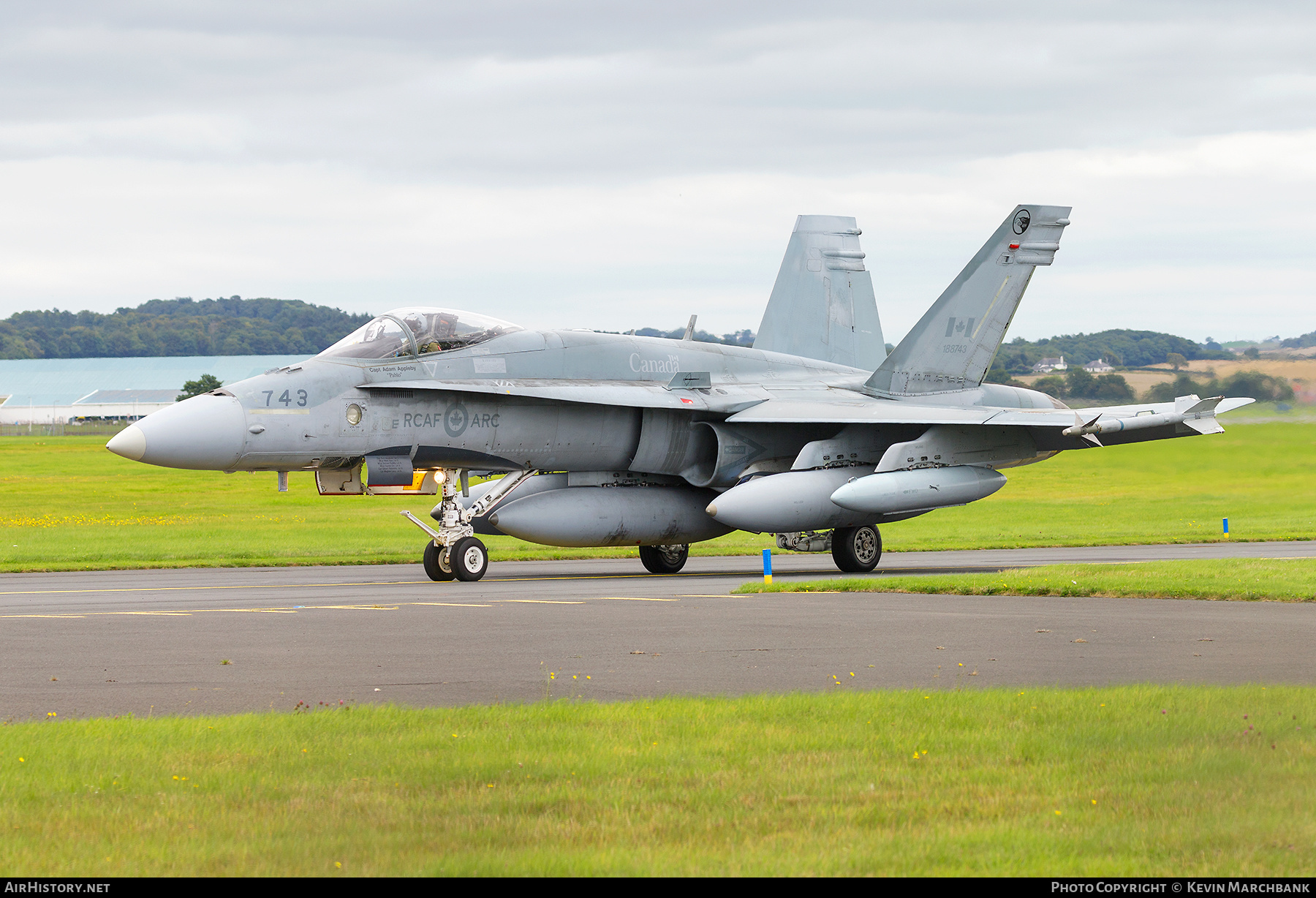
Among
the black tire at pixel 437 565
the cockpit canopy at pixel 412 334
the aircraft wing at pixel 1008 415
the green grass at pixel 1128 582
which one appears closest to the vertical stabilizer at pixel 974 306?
the aircraft wing at pixel 1008 415

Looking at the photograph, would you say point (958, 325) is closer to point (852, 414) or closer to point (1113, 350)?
point (852, 414)

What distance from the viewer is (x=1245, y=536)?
28.4 m

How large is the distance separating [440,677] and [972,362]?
50.6ft

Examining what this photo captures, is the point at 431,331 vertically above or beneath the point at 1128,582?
above

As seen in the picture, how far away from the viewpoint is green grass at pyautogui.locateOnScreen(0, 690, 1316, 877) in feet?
16.9

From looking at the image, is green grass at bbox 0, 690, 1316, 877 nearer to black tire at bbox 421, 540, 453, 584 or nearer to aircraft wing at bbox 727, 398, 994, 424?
black tire at bbox 421, 540, 453, 584

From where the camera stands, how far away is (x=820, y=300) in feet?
91.4

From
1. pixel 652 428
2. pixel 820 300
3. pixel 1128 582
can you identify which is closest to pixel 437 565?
pixel 652 428

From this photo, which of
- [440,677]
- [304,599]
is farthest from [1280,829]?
[304,599]

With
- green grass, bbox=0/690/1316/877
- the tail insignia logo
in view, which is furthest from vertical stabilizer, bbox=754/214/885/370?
green grass, bbox=0/690/1316/877

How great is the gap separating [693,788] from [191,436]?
1265 cm

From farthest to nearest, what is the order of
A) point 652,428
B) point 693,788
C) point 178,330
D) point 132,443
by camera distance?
1. point 178,330
2. point 652,428
3. point 132,443
4. point 693,788

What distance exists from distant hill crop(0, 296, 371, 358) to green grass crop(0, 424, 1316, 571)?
72.4m

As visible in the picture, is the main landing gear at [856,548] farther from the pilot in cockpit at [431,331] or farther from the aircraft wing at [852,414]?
the pilot in cockpit at [431,331]
